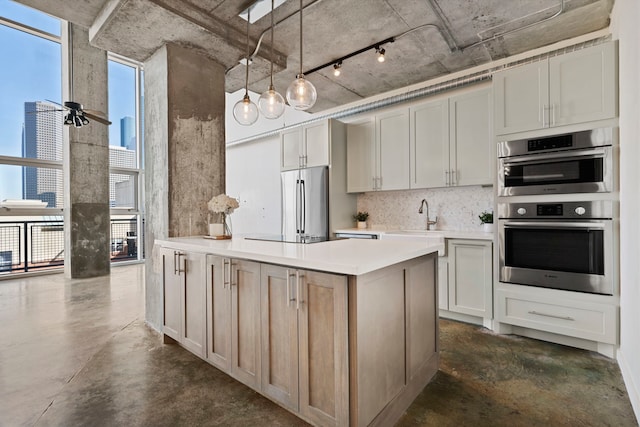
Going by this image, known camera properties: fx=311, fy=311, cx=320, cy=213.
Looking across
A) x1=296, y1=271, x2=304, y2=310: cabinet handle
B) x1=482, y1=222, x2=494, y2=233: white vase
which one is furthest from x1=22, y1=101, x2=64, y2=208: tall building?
x1=482, y1=222, x2=494, y2=233: white vase

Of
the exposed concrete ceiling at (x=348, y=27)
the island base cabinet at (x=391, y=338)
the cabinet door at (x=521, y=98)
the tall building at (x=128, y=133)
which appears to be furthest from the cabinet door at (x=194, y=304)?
the tall building at (x=128, y=133)

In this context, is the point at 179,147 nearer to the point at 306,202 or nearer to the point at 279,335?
the point at 306,202

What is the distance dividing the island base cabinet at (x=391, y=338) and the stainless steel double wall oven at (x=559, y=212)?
4.10 feet

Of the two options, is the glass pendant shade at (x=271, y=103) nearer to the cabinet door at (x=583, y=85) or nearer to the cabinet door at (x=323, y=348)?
the cabinet door at (x=323, y=348)

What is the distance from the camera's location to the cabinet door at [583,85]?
255cm

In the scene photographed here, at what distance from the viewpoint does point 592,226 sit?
2.59 metres

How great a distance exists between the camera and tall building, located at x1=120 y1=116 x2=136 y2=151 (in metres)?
7.11

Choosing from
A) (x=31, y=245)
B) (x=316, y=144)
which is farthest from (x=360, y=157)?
(x=31, y=245)

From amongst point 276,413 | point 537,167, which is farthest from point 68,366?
point 537,167

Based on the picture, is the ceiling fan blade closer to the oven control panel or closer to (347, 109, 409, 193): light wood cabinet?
(347, 109, 409, 193): light wood cabinet

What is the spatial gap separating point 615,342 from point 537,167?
60.8 inches

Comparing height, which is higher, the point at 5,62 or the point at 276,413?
the point at 5,62

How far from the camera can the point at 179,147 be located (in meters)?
3.19

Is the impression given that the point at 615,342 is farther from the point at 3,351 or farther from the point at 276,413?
the point at 3,351
